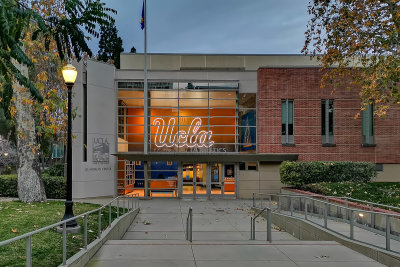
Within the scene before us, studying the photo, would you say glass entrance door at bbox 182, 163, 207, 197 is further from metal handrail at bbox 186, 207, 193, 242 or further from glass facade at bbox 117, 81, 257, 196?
metal handrail at bbox 186, 207, 193, 242

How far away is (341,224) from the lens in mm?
10156

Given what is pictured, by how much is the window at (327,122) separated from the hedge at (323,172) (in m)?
3.43

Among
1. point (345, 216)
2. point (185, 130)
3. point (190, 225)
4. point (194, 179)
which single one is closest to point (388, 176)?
point (194, 179)

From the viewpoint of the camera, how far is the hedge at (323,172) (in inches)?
808

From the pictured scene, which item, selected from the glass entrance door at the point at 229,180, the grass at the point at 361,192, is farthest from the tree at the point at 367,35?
the glass entrance door at the point at 229,180

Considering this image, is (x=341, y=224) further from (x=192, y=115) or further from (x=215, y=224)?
(x=192, y=115)

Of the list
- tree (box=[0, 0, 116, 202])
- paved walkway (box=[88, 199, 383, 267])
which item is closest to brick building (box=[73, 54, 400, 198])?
paved walkway (box=[88, 199, 383, 267])

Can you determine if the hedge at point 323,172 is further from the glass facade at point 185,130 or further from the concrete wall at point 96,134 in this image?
the concrete wall at point 96,134

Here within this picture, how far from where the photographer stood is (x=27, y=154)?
15.5m

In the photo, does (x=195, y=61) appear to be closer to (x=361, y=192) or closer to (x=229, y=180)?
(x=229, y=180)

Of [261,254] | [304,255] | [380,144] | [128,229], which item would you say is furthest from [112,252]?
[380,144]

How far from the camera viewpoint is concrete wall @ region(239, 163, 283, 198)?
2411cm

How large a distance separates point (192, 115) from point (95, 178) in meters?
8.14

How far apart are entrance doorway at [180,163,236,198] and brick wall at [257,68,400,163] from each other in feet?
10.1
